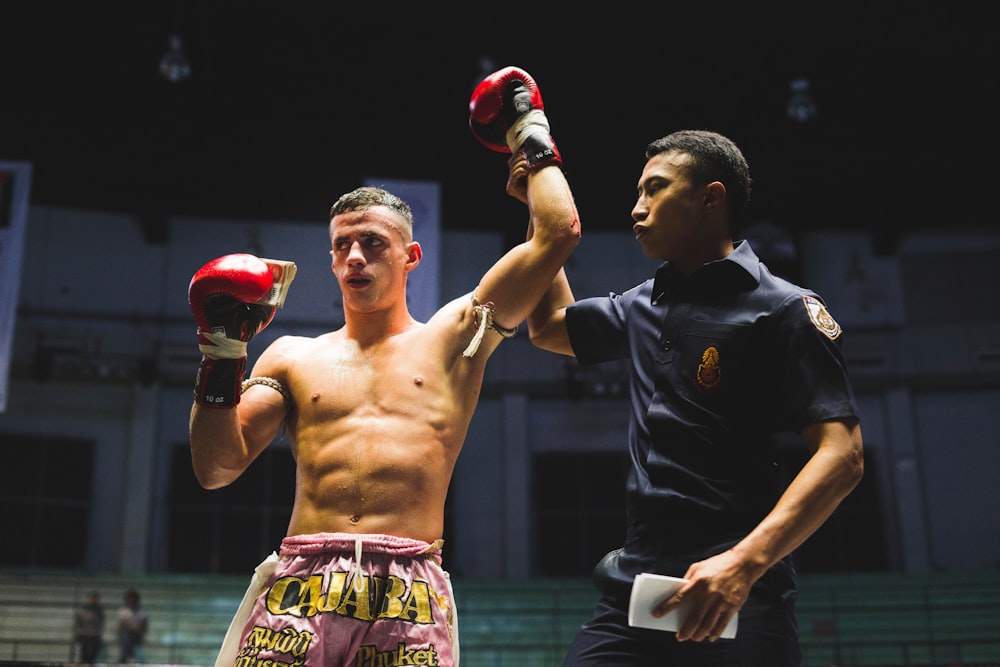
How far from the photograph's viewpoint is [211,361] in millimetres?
2336

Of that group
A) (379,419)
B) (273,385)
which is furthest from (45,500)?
(379,419)

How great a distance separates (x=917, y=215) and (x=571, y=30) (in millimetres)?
6374

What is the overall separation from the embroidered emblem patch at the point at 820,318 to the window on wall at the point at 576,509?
37.0 feet

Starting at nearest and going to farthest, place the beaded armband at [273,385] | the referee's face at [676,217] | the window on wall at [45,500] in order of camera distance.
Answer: the referee's face at [676,217] < the beaded armband at [273,385] < the window on wall at [45,500]

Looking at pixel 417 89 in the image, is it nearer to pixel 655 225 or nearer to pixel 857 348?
pixel 857 348

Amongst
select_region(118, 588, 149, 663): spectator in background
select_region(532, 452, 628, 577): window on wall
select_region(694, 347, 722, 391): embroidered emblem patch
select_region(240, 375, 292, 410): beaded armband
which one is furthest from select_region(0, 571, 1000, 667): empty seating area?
select_region(694, 347, 722, 391): embroidered emblem patch

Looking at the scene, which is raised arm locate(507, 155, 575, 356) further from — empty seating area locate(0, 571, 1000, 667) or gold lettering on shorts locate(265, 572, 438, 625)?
empty seating area locate(0, 571, 1000, 667)

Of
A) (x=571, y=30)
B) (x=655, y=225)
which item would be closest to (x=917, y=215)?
(x=571, y=30)

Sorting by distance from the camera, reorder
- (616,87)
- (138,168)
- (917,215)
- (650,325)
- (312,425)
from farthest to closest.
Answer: (917,215) → (138,168) → (616,87) → (312,425) → (650,325)

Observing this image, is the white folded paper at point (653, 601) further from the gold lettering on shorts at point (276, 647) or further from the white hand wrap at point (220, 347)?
the white hand wrap at point (220, 347)

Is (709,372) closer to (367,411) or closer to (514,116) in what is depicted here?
(367,411)

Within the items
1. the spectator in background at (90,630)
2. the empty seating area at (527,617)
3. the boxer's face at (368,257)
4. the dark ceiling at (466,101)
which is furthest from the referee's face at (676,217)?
the spectator in background at (90,630)

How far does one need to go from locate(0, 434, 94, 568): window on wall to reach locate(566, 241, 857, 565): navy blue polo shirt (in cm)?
1196

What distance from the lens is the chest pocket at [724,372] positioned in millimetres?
1916
